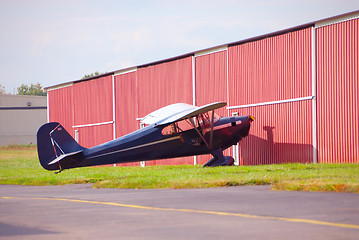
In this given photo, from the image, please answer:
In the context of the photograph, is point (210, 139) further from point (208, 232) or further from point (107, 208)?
point (208, 232)

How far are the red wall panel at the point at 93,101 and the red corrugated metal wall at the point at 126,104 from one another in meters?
1.02

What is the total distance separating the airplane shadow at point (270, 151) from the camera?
25.9 meters

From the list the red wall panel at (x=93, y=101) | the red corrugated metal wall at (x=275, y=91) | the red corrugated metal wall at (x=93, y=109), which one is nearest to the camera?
the red corrugated metal wall at (x=275, y=91)

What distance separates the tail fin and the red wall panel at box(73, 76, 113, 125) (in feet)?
49.6

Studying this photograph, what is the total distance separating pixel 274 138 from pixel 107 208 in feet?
58.0

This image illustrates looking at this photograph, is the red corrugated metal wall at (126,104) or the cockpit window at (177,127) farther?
the red corrugated metal wall at (126,104)

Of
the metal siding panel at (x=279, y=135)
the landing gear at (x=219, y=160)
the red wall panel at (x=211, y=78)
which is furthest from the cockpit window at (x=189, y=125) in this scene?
the red wall panel at (x=211, y=78)

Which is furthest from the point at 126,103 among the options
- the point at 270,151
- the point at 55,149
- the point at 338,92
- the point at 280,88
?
the point at 338,92

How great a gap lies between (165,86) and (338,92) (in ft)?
40.9

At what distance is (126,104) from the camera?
38062 millimetres

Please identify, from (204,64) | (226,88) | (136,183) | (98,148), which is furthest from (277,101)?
(136,183)

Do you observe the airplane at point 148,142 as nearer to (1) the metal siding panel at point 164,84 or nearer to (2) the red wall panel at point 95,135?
(1) the metal siding panel at point 164,84

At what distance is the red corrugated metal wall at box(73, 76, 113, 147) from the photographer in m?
39.9

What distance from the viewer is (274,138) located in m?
27.2
